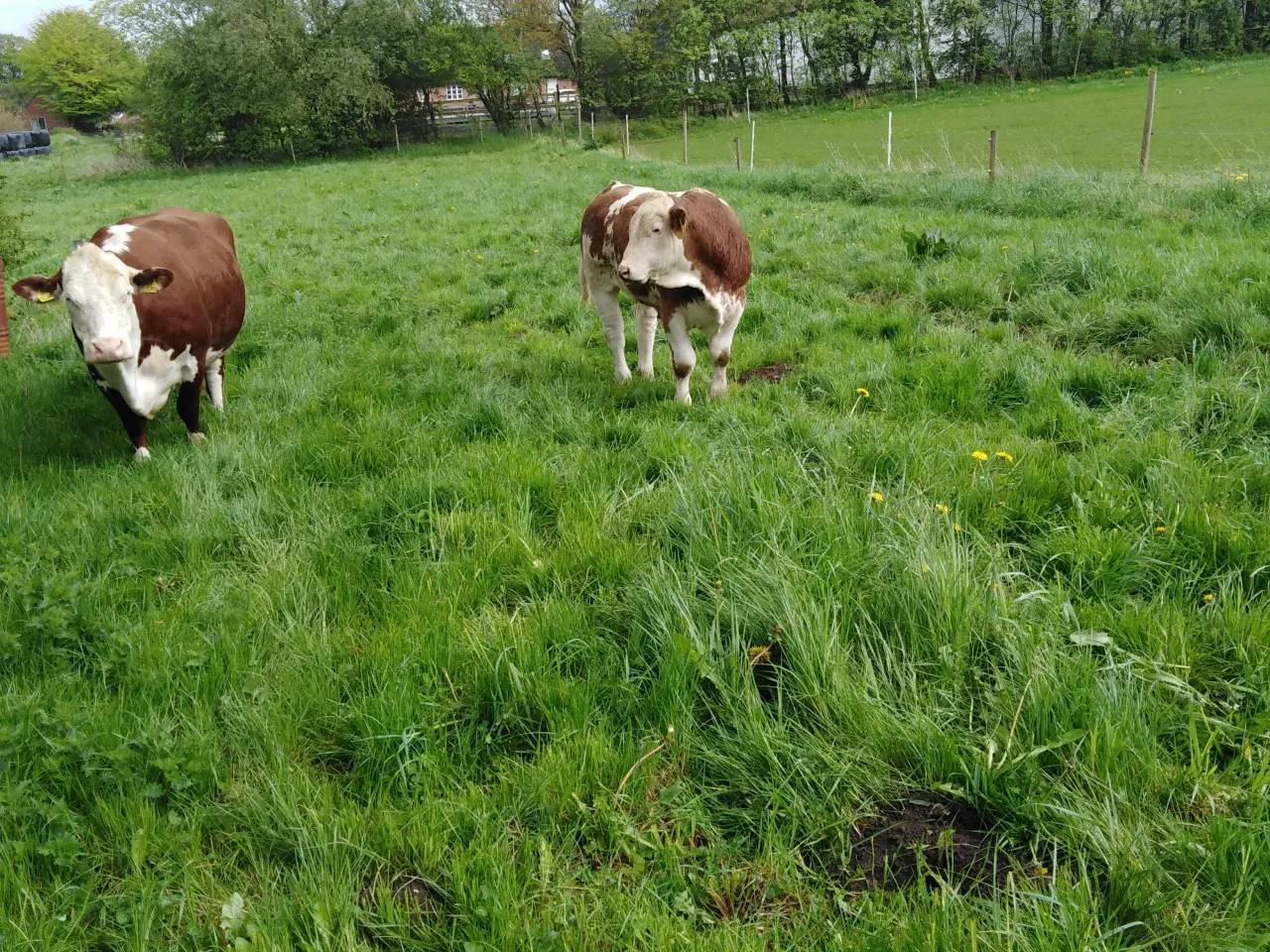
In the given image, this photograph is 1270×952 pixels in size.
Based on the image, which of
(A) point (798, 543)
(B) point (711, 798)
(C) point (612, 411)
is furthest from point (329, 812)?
(C) point (612, 411)

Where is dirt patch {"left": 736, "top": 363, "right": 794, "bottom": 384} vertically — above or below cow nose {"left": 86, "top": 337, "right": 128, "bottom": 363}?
below

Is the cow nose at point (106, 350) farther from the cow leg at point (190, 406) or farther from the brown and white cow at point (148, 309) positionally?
the cow leg at point (190, 406)

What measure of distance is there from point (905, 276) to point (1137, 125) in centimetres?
1997

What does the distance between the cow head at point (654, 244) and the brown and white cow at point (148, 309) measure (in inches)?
105

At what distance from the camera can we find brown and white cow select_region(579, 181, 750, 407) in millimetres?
4746

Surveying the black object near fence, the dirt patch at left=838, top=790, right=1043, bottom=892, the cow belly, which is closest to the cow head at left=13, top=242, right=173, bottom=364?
the cow belly

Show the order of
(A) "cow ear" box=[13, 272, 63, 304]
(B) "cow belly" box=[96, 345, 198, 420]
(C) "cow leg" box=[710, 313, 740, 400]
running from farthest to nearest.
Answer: (C) "cow leg" box=[710, 313, 740, 400], (B) "cow belly" box=[96, 345, 198, 420], (A) "cow ear" box=[13, 272, 63, 304]

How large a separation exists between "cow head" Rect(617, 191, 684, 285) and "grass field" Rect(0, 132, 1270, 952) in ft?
2.79

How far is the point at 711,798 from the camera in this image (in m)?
2.01

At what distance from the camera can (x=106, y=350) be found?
13.4ft

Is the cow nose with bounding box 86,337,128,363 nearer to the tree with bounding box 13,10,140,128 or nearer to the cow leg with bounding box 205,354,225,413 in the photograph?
the cow leg with bounding box 205,354,225,413

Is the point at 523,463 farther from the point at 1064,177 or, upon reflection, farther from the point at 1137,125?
the point at 1137,125

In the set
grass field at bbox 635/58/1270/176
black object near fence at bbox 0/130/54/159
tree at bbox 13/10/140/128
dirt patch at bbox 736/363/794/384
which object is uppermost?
tree at bbox 13/10/140/128

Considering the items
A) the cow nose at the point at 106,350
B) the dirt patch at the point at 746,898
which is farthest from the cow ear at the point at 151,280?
the dirt patch at the point at 746,898
